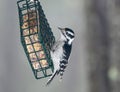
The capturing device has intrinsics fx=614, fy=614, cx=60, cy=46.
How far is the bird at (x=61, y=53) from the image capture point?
125 cm

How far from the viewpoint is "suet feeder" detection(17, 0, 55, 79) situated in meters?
1.26

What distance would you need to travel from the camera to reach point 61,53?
1.28 metres

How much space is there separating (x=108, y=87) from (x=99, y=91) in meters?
0.04

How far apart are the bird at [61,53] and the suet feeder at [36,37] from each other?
13 mm

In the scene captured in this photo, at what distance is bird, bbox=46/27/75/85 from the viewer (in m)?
1.25

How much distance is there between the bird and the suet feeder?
0.01m

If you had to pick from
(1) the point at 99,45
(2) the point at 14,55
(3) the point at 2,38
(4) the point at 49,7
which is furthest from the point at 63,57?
(3) the point at 2,38

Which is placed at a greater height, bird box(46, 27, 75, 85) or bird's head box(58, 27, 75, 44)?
bird's head box(58, 27, 75, 44)

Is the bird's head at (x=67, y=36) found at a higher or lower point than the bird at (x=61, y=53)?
higher

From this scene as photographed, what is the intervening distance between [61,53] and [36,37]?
0.06 metres

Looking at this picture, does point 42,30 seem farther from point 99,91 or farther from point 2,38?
point 2,38

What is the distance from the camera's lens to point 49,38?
1318mm

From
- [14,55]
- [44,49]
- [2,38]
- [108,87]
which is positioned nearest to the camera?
[44,49]

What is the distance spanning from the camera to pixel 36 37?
126cm
